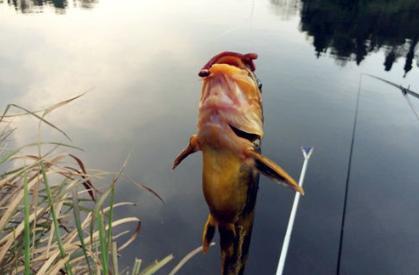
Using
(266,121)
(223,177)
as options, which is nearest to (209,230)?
(223,177)

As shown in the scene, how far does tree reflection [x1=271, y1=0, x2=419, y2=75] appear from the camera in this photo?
4069cm

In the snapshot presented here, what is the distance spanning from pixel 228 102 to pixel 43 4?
67491 millimetres

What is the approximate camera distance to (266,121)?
870 inches

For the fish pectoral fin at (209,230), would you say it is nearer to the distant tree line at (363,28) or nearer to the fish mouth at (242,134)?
the fish mouth at (242,134)

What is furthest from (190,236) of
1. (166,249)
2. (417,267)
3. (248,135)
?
(248,135)

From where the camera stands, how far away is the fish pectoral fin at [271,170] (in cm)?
182

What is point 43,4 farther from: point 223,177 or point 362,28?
point 223,177

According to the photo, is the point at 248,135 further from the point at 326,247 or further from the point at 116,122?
the point at 116,122

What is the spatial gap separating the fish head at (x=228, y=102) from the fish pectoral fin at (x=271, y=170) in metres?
0.11

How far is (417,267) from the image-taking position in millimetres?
13227

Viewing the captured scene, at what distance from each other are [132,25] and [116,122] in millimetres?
27396

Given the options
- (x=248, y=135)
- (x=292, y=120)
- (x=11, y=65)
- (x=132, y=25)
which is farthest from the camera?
(x=132, y=25)

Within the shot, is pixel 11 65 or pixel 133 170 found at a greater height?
pixel 11 65

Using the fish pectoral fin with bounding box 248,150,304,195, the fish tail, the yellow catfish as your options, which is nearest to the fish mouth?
the yellow catfish
